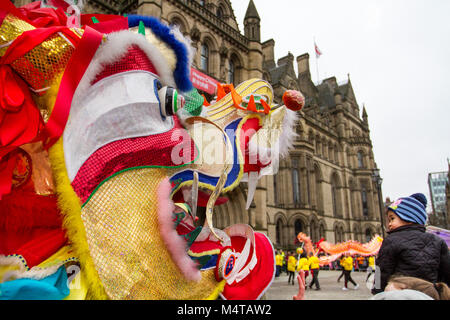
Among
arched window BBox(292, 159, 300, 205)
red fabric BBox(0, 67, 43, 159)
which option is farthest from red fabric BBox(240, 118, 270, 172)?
arched window BBox(292, 159, 300, 205)

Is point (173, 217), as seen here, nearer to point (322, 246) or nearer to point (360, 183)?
point (322, 246)

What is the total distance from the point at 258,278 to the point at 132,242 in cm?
118

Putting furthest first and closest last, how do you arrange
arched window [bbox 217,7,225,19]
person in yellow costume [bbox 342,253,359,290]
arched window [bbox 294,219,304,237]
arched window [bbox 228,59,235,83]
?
arched window [bbox 294,219,304,237] < arched window [bbox 217,7,225,19] < arched window [bbox 228,59,235,83] < person in yellow costume [bbox 342,253,359,290]

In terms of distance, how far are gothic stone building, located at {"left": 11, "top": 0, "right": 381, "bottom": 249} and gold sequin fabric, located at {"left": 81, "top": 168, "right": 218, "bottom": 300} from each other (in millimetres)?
10612

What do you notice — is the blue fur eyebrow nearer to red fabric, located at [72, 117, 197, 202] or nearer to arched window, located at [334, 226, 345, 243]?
red fabric, located at [72, 117, 197, 202]

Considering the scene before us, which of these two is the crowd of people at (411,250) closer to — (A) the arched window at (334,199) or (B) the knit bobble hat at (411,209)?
(B) the knit bobble hat at (411,209)

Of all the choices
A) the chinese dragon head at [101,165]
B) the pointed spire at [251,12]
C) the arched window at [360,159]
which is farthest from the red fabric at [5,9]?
the arched window at [360,159]

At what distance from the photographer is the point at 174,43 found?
2.07 m

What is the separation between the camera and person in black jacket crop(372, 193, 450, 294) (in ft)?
6.60

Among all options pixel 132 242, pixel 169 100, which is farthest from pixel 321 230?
pixel 132 242

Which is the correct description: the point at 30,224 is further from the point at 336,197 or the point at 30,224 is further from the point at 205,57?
the point at 336,197

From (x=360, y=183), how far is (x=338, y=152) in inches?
210

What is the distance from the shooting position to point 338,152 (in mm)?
37062
